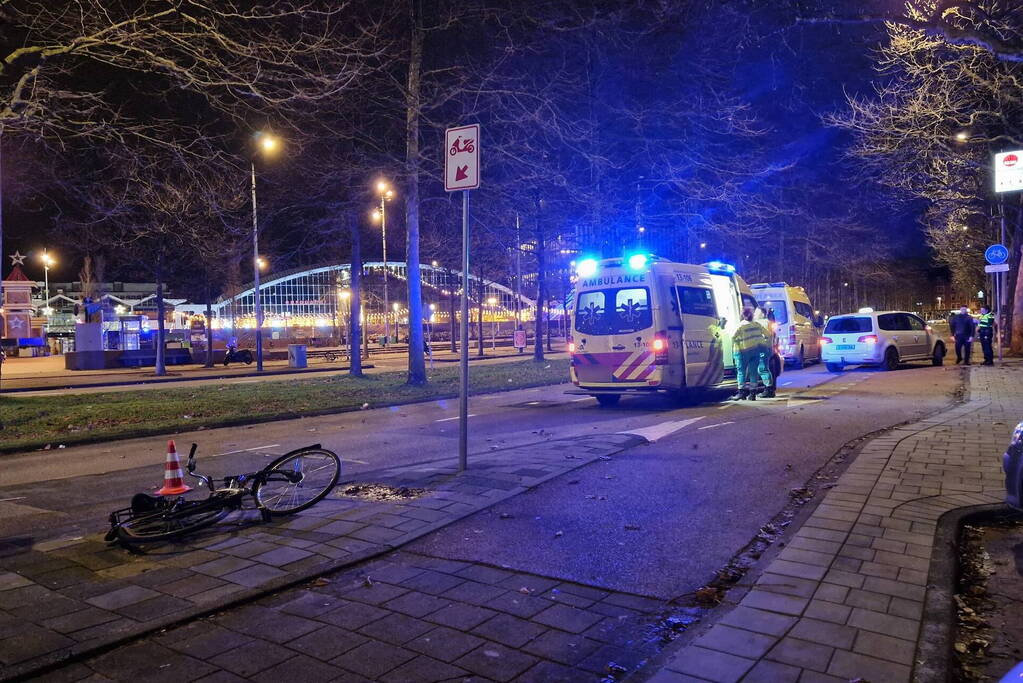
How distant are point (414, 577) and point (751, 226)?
23.5 m

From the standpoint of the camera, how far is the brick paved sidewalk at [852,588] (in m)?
3.13

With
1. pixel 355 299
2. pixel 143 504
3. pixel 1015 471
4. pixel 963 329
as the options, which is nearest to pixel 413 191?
pixel 355 299

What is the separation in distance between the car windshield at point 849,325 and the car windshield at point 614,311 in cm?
1134

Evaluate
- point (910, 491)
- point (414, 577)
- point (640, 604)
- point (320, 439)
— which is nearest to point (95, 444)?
point (320, 439)

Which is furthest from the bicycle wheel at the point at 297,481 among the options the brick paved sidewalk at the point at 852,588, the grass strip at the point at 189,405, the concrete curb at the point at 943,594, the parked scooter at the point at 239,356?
the parked scooter at the point at 239,356

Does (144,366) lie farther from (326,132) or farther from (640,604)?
(640,604)

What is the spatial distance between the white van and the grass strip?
7424 millimetres

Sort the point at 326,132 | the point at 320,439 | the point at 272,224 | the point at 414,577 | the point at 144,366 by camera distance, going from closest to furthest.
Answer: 1. the point at 414,577
2. the point at 320,439
3. the point at 326,132
4. the point at 272,224
5. the point at 144,366

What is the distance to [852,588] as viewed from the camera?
4.00 m

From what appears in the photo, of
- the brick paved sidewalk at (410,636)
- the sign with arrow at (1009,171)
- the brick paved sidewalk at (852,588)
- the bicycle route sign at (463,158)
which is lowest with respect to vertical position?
the brick paved sidewalk at (410,636)

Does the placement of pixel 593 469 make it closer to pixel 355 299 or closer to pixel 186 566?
pixel 186 566

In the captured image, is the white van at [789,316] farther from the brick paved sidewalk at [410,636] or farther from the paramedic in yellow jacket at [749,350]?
the brick paved sidewalk at [410,636]

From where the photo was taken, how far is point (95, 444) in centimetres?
1092

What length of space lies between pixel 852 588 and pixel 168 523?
4.72m
